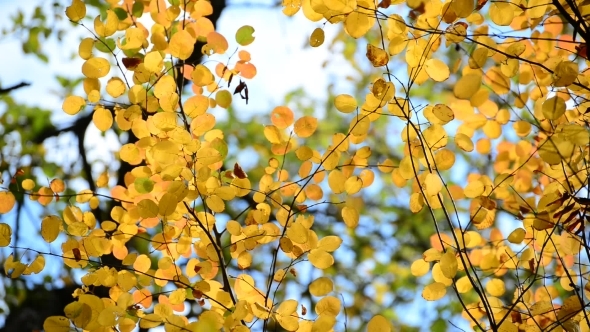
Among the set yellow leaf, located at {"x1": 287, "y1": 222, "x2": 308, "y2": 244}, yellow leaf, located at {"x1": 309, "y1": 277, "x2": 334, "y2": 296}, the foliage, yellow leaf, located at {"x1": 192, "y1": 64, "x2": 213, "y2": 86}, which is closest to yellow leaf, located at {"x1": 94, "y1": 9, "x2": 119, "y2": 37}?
the foliage

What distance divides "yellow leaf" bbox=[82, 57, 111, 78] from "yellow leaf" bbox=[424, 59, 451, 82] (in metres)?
0.75

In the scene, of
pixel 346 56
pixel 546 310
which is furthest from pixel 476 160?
pixel 546 310

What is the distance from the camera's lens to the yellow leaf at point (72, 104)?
4.66 ft

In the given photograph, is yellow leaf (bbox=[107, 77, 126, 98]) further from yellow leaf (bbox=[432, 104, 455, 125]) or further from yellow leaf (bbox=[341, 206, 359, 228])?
yellow leaf (bbox=[432, 104, 455, 125])

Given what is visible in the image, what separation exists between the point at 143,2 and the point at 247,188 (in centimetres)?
70

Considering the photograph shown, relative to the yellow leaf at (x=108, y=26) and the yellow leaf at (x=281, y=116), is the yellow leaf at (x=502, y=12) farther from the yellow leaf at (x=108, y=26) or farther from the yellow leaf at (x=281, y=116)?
the yellow leaf at (x=108, y=26)

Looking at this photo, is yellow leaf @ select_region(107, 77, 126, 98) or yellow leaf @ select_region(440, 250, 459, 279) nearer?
yellow leaf @ select_region(440, 250, 459, 279)

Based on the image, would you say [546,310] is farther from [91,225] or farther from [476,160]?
[476,160]

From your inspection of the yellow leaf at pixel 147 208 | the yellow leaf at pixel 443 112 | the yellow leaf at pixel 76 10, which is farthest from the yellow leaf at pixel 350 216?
the yellow leaf at pixel 76 10

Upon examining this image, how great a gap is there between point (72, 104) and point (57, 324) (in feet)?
1.74

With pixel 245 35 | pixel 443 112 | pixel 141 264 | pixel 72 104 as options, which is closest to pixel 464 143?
pixel 443 112

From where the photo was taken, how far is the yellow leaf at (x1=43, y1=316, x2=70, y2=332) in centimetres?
121

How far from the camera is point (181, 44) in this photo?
1.37 metres

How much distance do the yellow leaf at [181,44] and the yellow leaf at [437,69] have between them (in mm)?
555
